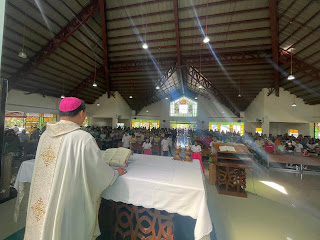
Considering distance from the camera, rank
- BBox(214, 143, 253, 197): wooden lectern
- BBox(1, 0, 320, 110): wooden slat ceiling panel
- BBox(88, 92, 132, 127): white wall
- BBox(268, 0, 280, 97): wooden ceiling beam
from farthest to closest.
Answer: BBox(88, 92, 132, 127): white wall, BBox(1, 0, 320, 110): wooden slat ceiling panel, BBox(268, 0, 280, 97): wooden ceiling beam, BBox(214, 143, 253, 197): wooden lectern

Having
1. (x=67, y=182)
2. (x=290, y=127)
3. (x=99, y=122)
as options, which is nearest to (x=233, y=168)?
(x=67, y=182)

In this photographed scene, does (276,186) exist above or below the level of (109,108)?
below

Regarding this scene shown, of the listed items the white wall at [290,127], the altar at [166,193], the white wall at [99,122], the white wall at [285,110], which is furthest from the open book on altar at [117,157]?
the white wall at [290,127]

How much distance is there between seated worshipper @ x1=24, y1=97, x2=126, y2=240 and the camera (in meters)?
1.23

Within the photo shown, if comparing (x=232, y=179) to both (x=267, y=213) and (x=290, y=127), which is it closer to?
(x=267, y=213)

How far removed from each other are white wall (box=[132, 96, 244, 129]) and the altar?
18545mm

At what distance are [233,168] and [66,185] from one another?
401 cm

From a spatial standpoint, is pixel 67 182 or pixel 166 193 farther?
pixel 166 193

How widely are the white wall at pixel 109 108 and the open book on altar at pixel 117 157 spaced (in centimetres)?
1360

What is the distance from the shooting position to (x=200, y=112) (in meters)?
20.1

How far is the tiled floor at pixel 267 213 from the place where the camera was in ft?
7.97

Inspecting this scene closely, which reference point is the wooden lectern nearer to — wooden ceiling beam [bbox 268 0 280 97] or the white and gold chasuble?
the white and gold chasuble

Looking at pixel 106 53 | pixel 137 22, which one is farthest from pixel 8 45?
pixel 137 22

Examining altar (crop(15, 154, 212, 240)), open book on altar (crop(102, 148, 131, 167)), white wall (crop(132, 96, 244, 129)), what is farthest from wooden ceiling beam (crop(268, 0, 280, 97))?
white wall (crop(132, 96, 244, 129))
